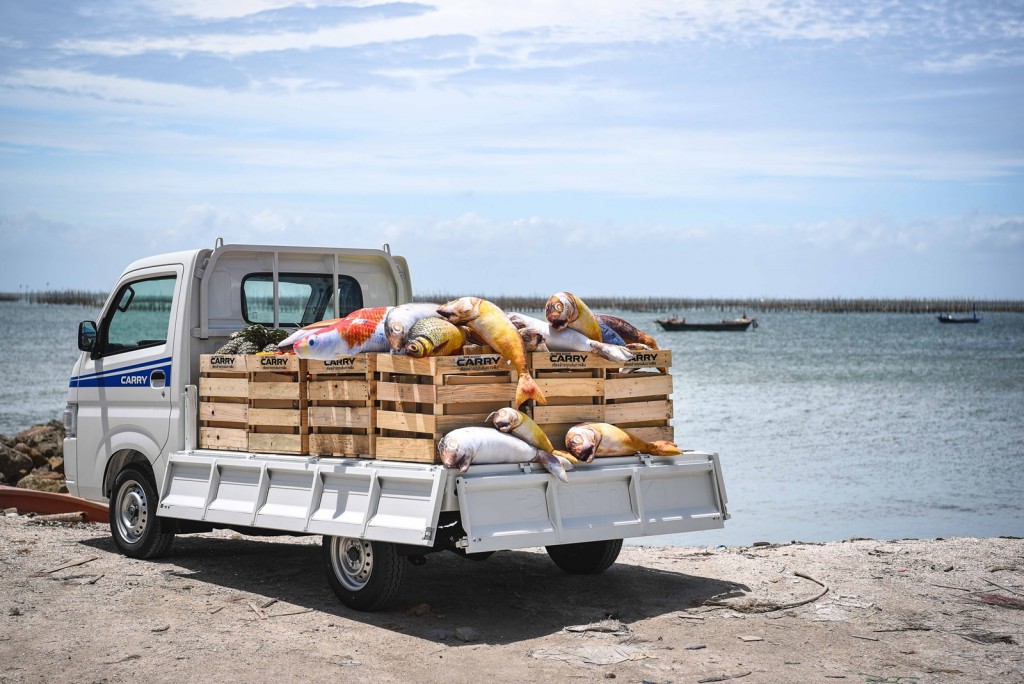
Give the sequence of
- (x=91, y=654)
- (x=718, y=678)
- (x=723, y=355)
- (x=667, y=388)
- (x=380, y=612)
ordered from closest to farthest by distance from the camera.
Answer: (x=718, y=678)
(x=91, y=654)
(x=380, y=612)
(x=667, y=388)
(x=723, y=355)

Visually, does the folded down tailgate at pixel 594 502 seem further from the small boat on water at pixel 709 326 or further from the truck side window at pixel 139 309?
the small boat on water at pixel 709 326

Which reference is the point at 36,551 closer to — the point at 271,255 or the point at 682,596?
the point at 271,255

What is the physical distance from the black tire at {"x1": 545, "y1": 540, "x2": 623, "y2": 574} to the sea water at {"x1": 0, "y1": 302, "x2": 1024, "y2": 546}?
221 inches

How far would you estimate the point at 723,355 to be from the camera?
7081 cm

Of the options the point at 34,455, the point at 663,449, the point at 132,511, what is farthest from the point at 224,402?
the point at 34,455

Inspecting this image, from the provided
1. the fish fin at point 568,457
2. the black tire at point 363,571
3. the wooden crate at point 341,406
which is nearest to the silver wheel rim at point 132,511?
the wooden crate at point 341,406

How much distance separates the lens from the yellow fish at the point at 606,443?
7.86 meters

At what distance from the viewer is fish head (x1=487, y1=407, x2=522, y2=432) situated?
7.50 metres

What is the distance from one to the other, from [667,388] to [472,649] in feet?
8.46

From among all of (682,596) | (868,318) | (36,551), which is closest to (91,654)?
(36,551)

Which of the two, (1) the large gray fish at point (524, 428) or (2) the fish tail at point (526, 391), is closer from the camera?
(1) the large gray fish at point (524, 428)

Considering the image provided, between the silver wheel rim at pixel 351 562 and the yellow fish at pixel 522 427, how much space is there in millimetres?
1322

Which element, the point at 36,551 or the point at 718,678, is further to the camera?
the point at 36,551

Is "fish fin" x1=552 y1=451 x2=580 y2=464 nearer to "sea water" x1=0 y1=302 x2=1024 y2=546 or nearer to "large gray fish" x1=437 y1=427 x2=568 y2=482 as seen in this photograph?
"large gray fish" x1=437 y1=427 x2=568 y2=482
